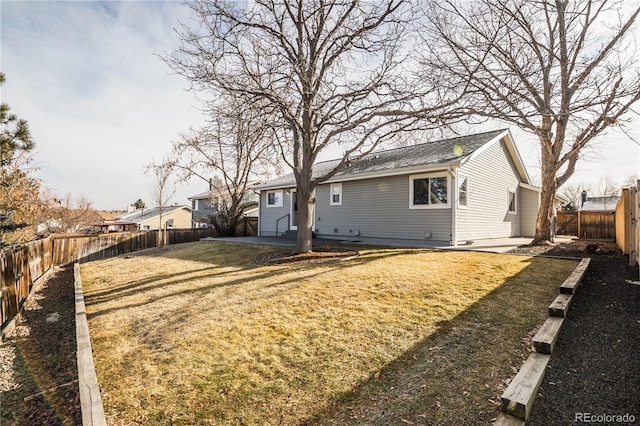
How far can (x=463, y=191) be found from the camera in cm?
1145

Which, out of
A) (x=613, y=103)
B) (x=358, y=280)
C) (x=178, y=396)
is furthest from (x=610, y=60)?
(x=178, y=396)

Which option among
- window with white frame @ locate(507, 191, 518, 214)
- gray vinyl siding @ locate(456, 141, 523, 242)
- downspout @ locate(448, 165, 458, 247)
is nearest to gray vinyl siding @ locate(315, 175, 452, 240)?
downspout @ locate(448, 165, 458, 247)

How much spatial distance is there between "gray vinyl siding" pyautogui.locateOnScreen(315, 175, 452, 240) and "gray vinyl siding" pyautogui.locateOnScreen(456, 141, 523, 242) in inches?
35.2

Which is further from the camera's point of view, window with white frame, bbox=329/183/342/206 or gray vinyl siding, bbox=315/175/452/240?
window with white frame, bbox=329/183/342/206

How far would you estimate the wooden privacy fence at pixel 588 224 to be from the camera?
56.2ft

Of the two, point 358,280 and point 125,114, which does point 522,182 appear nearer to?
point 358,280

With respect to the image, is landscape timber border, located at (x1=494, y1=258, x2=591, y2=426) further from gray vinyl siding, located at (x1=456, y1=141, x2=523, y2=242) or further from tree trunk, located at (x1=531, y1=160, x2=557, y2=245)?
tree trunk, located at (x1=531, y1=160, x2=557, y2=245)

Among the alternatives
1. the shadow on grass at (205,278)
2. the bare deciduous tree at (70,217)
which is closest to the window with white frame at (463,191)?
the shadow on grass at (205,278)

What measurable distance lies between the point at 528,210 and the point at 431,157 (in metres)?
7.78

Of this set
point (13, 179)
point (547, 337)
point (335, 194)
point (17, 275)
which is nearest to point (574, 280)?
point (547, 337)

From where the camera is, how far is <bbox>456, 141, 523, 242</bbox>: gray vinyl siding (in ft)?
38.3

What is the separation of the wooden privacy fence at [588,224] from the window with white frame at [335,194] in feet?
46.2

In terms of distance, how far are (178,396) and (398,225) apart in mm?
10327

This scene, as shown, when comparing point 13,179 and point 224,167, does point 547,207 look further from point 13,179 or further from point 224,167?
point 224,167
